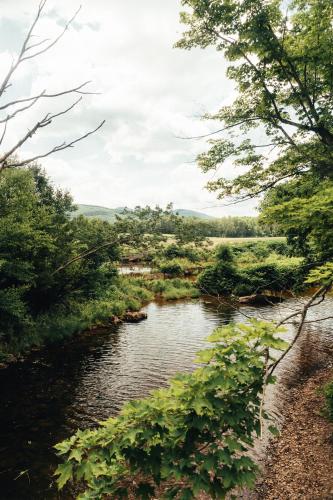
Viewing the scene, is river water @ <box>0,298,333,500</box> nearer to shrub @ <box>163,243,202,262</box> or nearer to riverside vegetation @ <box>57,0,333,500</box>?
riverside vegetation @ <box>57,0,333,500</box>

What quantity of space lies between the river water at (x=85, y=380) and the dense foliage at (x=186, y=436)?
73.0 inches

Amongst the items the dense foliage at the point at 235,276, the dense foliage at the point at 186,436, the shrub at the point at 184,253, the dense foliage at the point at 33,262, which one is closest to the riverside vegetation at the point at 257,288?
the dense foliage at the point at 186,436

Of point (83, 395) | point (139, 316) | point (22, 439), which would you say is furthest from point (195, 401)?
point (139, 316)

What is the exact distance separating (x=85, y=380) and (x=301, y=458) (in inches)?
380

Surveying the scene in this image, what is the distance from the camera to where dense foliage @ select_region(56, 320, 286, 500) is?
12.5 feet

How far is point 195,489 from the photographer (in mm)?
3637

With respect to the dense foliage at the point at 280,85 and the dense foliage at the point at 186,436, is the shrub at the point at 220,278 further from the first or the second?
the dense foliage at the point at 186,436

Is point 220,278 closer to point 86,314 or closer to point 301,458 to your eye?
point 86,314

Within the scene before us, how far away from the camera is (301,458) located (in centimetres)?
866

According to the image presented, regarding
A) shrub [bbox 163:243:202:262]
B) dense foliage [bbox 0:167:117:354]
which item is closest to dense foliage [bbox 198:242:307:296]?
shrub [bbox 163:243:202:262]

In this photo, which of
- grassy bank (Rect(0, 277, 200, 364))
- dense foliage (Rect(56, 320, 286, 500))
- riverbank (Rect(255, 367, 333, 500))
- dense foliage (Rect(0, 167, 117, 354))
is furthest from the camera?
grassy bank (Rect(0, 277, 200, 364))

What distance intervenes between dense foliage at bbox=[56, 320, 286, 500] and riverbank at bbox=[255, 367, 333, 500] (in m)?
4.64

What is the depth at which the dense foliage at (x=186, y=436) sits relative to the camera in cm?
382

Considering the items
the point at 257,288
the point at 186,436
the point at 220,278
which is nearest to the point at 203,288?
the point at 257,288
